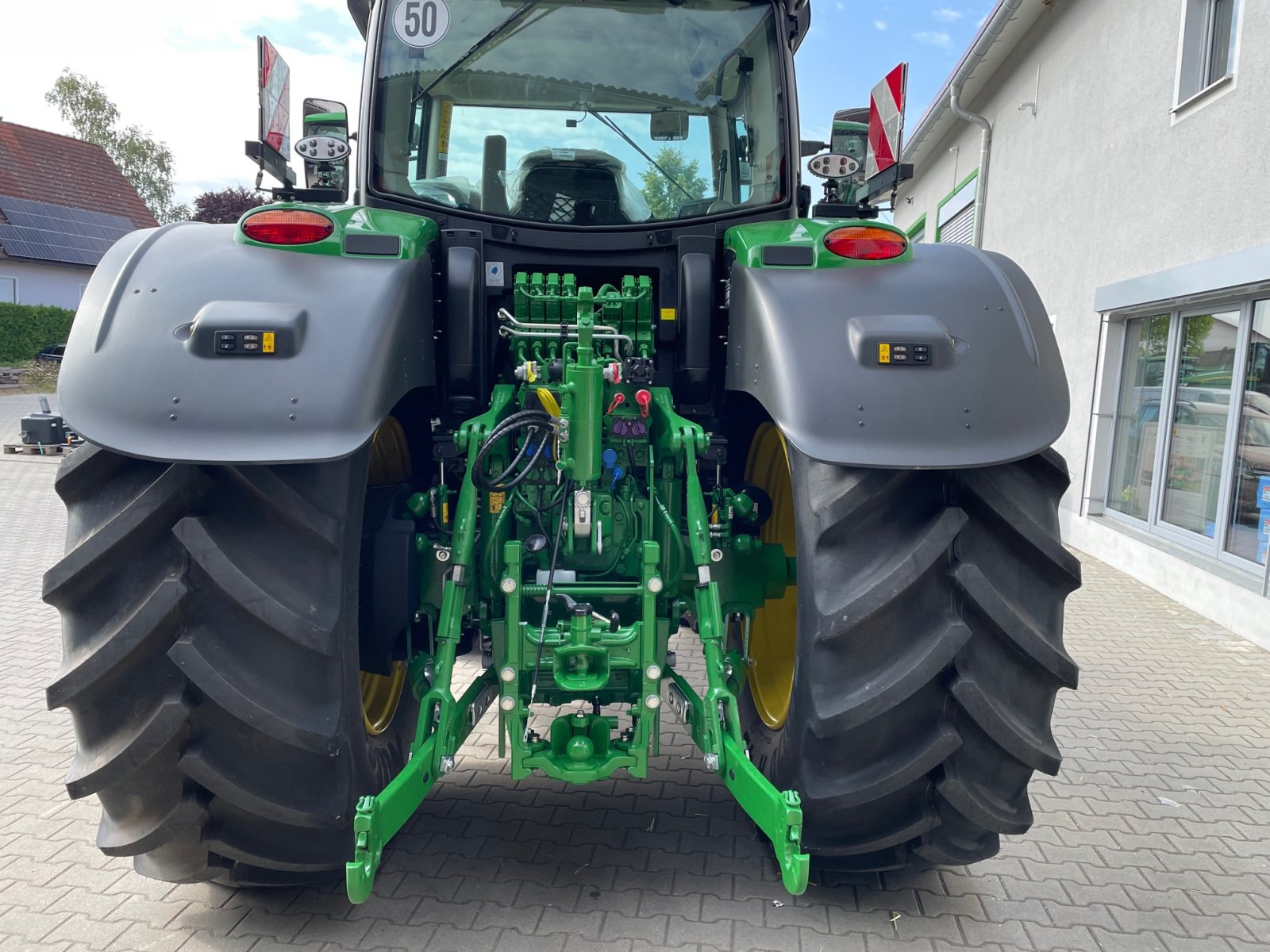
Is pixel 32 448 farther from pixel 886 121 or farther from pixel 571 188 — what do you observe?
pixel 886 121

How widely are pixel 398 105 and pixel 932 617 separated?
2.32 metres

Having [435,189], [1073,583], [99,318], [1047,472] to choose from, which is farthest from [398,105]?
[1073,583]

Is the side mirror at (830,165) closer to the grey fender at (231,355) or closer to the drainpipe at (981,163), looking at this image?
the grey fender at (231,355)

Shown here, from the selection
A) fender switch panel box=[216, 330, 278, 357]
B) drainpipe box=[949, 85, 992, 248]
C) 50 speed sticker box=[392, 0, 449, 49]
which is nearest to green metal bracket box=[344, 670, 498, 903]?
fender switch panel box=[216, 330, 278, 357]

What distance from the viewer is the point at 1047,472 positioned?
7.70 ft

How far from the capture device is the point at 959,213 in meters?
14.6

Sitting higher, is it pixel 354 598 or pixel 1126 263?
pixel 1126 263

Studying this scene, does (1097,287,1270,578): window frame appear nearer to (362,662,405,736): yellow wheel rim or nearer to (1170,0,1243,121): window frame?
(1170,0,1243,121): window frame

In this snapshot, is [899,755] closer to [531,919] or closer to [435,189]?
[531,919]

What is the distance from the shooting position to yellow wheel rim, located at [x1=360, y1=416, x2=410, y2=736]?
280cm

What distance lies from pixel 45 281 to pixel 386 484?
35803mm

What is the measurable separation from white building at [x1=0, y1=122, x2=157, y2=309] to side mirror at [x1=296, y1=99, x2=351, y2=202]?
104ft

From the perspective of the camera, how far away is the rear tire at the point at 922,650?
7.07ft

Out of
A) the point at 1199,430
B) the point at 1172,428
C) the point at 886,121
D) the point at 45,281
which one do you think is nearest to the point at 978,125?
the point at 1172,428
